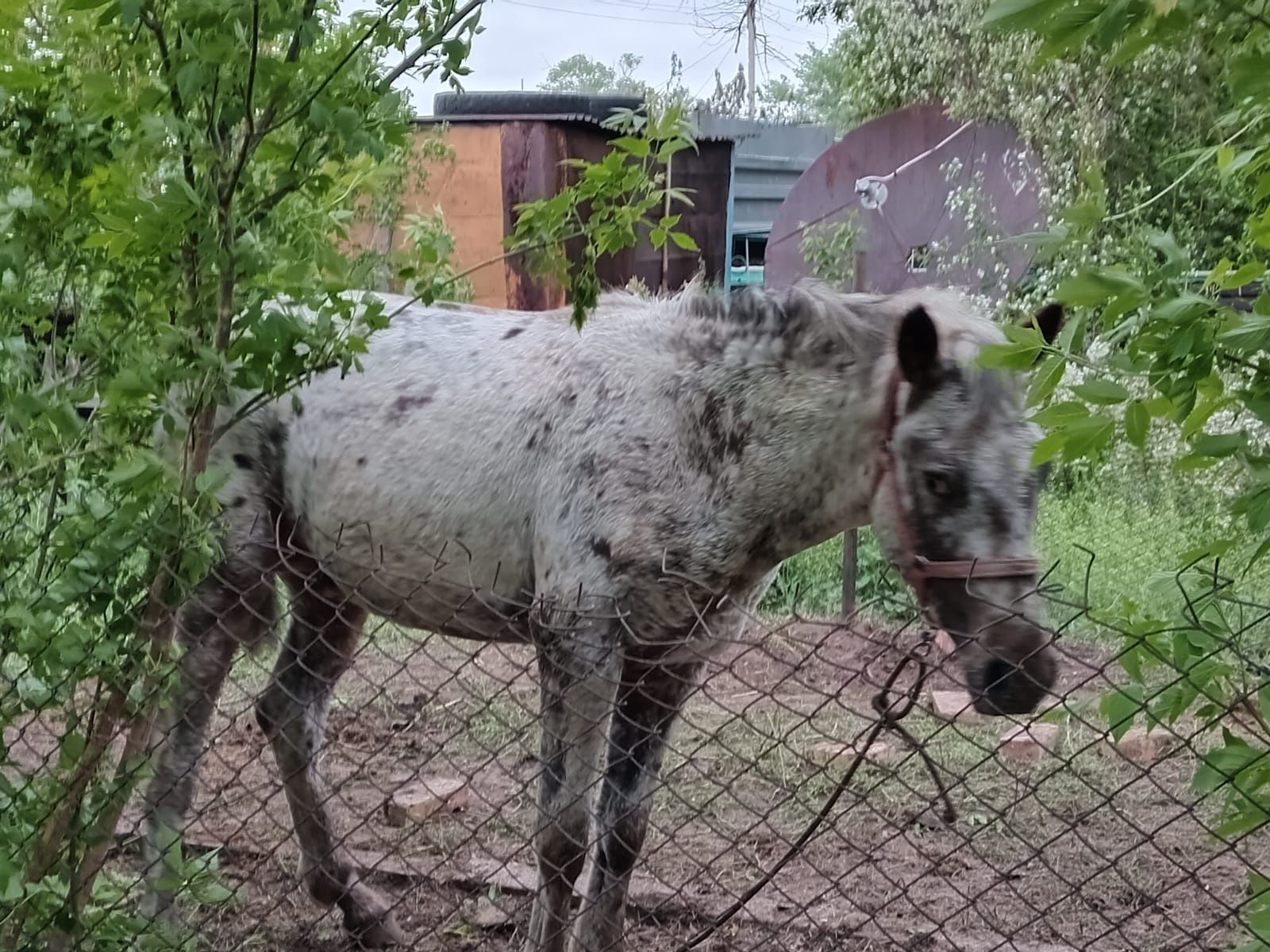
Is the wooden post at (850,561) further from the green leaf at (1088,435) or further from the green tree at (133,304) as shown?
the green leaf at (1088,435)

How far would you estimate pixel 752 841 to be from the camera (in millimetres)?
4234

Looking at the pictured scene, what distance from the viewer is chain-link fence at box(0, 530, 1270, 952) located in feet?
10.0

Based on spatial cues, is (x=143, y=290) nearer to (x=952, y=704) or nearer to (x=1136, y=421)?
(x=1136, y=421)

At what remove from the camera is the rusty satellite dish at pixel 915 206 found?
24.0 feet

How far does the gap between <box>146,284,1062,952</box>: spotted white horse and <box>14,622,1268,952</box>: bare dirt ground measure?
189 mm

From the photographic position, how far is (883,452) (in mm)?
2980

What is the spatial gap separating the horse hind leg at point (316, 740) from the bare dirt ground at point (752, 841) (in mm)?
107

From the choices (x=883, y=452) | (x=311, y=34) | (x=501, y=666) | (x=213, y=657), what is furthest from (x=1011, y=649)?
(x=501, y=666)

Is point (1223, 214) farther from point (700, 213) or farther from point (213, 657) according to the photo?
point (213, 657)

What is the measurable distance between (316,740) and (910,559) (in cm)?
216

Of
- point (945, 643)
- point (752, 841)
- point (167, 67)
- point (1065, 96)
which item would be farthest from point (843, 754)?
point (1065, 96)

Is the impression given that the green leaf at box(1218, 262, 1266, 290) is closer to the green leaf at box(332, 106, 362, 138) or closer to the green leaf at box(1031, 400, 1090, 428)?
the green leaf at box(1031, 400, 1090, 428)

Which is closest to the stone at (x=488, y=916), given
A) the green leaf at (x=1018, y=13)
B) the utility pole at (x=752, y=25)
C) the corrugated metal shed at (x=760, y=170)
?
the green leaf at (x=1018, y=13)

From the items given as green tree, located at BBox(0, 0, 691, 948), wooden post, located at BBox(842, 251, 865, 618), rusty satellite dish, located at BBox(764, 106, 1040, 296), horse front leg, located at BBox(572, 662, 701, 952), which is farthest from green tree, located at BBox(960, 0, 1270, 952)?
rusty satellite dish, located at BBox(764, 106, 1040, 296)
